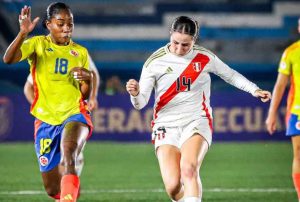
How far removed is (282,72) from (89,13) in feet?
67.3

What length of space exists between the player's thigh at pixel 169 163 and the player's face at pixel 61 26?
1.47 meters

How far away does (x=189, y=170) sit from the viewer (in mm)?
8055

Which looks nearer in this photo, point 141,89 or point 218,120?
point 141,89

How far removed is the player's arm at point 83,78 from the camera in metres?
8.57

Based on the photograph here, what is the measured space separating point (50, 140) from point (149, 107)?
12944mm

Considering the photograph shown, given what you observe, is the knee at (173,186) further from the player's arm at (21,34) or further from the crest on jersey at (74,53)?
the player's arm at (21,34)

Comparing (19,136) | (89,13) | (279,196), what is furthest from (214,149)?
(89,13)

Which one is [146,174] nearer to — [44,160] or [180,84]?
[44,160]

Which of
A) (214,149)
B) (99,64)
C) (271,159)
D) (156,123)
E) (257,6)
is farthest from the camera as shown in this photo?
(257,6)

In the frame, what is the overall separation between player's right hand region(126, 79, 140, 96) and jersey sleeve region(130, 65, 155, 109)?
10 centimetres

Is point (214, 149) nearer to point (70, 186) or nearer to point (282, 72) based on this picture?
point (282, 72)

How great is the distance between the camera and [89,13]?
96.0 ft

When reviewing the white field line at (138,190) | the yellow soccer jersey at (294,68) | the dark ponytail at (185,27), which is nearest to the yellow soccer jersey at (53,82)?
the dark ponytail at (185,27)

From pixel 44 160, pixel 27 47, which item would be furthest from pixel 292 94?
pixel 27 47
